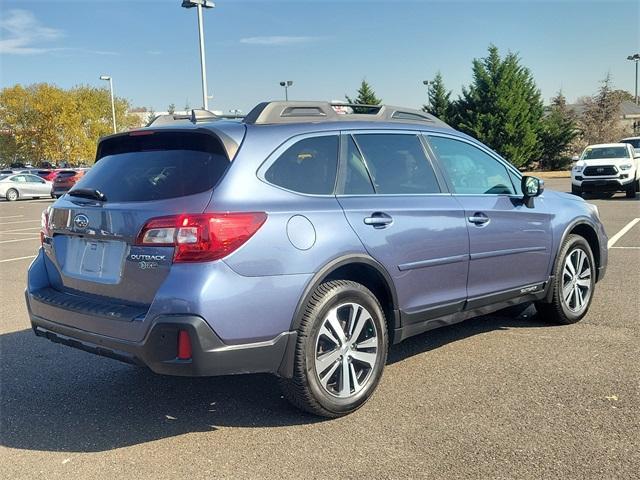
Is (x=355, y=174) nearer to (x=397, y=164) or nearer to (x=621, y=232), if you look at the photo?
(x=397, y=164)

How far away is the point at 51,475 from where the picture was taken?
10.1 feet

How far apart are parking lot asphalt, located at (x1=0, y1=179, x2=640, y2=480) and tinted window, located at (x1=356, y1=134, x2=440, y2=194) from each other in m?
1.31

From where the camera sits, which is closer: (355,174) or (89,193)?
(89,193)

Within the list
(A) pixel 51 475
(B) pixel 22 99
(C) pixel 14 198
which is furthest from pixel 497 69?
(B) pixel 22 99

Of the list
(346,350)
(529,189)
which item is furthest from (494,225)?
(346,350)

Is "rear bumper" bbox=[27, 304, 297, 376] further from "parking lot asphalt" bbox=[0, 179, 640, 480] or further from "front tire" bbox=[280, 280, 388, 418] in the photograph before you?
"parking lot asphalt" bbox=[0, 179, 640, 480]

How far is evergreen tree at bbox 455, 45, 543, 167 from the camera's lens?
34594mm

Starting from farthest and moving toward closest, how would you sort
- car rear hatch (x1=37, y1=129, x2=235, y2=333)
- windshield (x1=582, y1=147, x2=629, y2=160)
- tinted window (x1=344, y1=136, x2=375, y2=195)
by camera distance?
windshield (x1=582, y1=147, x2=629, y2=160) < tinted window (x1=344, y1=136, x2=375, y2=195) < car rear hatch (x1=37, y1=129, x2=235, y2=333)

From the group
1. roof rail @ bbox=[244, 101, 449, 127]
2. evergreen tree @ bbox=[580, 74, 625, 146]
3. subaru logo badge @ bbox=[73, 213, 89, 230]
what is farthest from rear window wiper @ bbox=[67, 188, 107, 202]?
evergreen tree @ bbox=[580, 74, 625, 146]

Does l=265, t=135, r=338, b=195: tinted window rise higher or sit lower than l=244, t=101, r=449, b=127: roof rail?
lower

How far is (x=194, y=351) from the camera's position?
10.1 ft

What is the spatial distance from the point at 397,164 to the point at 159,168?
1624 mm

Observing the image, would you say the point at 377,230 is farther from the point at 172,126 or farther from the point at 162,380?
the point at 162,380

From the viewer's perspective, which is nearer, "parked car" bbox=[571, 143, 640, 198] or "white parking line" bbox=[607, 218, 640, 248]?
"white parking line" bbox=[607, 218, 640, 248]
